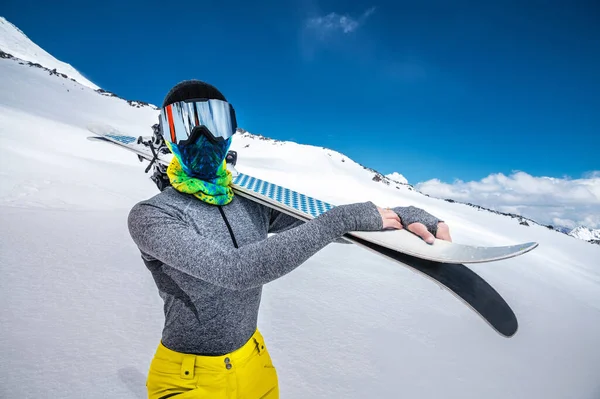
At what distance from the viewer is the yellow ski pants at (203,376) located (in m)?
1.23

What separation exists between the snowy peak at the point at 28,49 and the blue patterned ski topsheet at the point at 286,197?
77486 mm

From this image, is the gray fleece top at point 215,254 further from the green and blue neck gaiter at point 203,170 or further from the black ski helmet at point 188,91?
the black ski helmet at point 188,91

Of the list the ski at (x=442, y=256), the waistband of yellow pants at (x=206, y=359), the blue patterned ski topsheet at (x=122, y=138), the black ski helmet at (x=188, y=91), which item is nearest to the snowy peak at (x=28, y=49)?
the blue patterned ski topsheet at (x=122, y=138)

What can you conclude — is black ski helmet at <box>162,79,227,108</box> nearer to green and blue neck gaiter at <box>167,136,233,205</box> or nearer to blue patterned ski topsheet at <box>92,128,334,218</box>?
green and blue neck gaiter at <box>167,136,233,205</box>

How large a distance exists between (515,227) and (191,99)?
1640 cm

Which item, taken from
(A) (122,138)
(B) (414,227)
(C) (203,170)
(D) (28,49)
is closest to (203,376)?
(C) (203,170)

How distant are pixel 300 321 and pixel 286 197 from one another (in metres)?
2.58

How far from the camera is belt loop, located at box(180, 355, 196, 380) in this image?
1.23 meters

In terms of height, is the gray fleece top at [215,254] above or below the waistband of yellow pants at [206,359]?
above

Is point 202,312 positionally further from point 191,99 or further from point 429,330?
point 429,330

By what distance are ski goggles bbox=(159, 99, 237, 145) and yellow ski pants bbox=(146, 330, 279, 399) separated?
904 mm

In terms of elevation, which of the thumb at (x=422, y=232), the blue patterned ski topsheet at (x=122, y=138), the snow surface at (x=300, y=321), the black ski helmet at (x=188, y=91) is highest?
the black ski helmet at (x=188, y=91)

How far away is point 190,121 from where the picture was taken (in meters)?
1.39

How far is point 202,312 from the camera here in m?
1.27
